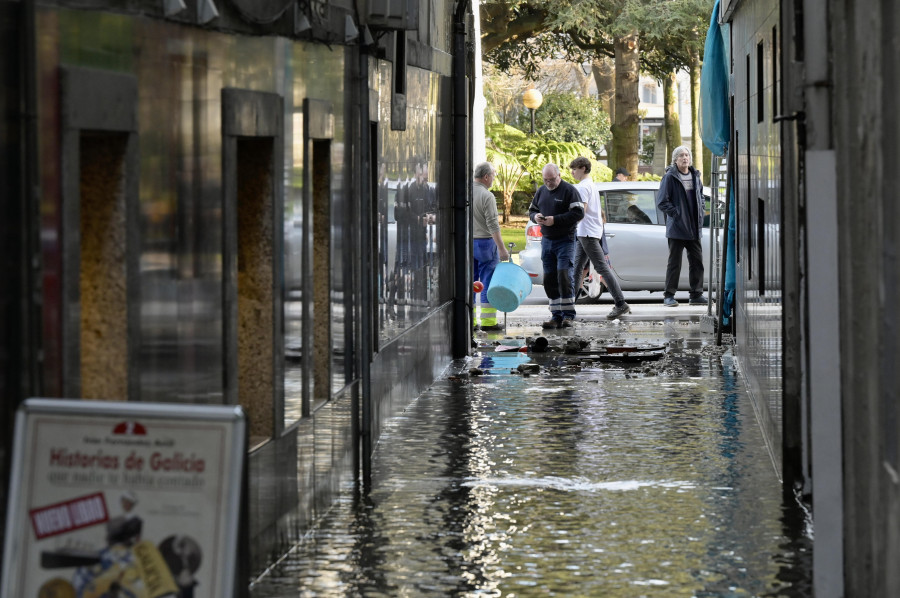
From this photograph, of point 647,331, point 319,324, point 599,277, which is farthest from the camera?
point 599,277

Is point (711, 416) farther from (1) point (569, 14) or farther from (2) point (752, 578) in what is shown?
(1) point (569, 14)

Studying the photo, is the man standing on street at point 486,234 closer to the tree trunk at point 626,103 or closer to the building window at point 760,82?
the building window at point 760,82

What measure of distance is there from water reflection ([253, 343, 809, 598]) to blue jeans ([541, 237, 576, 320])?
550 cm

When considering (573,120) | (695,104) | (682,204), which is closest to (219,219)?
(682,204)

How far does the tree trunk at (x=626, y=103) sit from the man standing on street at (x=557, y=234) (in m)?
15.9

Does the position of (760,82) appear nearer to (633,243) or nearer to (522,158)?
(633,243)

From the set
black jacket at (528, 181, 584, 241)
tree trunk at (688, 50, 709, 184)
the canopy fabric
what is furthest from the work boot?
tree trunk at (688, 50, 709, 184)

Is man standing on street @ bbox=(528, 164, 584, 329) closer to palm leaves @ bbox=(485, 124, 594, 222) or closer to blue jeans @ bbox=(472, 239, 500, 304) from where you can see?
blue jeans @ bbox=(472, 239, 500, 304)

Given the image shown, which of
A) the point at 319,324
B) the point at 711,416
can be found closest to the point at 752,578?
the point at 319,324

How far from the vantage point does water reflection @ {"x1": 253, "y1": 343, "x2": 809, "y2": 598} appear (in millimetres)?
6879

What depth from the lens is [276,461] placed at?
291 inches

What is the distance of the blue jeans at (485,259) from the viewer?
59.0ft

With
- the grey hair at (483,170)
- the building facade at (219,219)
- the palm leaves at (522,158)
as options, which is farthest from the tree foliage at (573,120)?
the building facade at (219,219)

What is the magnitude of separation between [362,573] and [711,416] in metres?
5.07
